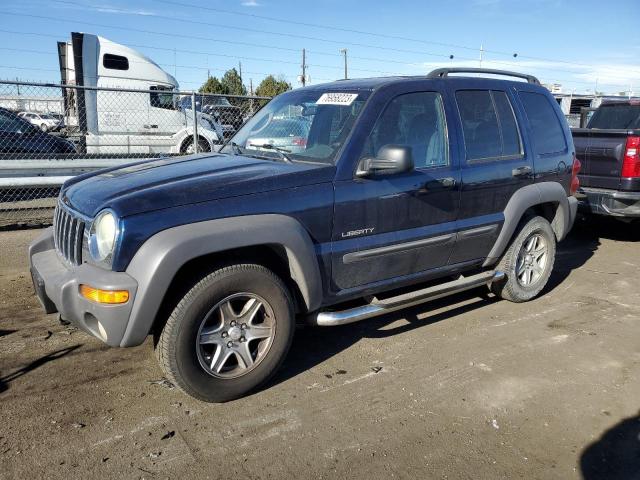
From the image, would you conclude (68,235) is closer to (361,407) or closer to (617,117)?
(361,407)

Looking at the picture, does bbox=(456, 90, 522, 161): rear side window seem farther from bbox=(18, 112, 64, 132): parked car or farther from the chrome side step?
bbox=(18, 112, 64, 132): parked car

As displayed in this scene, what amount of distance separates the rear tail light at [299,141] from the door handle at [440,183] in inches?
36.2

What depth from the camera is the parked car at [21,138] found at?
32.8ft

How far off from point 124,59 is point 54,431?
40.9 ft

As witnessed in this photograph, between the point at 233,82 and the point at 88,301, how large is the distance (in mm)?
52027

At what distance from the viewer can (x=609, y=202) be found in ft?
22.7

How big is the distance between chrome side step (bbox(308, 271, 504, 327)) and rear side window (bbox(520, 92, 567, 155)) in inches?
50.6

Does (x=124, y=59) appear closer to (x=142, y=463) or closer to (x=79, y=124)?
(x=79, y=124)

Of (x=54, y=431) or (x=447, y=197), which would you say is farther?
(x=447, y=197)

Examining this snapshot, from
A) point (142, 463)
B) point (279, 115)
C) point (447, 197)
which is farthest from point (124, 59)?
point (142, 463)

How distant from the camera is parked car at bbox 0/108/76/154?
999 centimetres

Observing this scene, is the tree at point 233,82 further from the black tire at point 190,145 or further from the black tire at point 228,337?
the black tire at point 228,337

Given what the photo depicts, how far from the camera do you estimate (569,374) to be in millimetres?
3717

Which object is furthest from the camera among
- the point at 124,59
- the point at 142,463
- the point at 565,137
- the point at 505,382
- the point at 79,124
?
the point at 124,59
